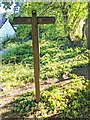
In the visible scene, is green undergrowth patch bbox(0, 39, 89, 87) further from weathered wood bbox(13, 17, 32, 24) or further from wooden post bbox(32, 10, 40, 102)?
weathered wood bbox(13, 17, 32, 24)

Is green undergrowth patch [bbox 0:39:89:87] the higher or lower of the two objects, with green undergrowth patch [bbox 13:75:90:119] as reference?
higher

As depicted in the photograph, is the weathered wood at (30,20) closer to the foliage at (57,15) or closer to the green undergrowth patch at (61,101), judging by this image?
the foliage at (57,15)

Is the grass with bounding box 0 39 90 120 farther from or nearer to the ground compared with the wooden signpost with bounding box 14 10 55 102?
nearer to the ground

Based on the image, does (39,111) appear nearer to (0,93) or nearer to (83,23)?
(0,93)

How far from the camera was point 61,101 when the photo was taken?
12.4 feet

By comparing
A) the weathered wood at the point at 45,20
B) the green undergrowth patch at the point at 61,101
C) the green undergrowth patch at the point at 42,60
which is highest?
the weathered wood at the point at 45,20

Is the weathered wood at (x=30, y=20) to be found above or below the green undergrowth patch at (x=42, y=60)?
above

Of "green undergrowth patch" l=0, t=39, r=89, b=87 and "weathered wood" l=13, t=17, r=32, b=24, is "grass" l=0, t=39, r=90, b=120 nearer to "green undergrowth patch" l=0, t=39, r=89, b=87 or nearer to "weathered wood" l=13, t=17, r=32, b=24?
"green undergrowth patch" l=0, t=39, r=89, b=87

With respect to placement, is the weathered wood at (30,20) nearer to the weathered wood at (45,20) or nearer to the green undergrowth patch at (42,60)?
the weathered wood at (45,20)

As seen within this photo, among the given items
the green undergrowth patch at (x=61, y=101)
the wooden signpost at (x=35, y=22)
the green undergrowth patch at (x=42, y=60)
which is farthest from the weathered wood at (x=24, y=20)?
the green undergrowth patch at (x=61, y=101)

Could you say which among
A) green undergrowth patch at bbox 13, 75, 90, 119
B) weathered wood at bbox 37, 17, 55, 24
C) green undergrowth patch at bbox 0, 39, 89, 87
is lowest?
green undergrowth patch at bbox 13, 75, 90, 119

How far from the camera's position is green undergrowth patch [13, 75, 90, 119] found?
148 inches

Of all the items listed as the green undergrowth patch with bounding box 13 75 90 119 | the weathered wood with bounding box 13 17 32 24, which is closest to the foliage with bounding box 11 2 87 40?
the weathered wood with bounding box 13 17 32 24

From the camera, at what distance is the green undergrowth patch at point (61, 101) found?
3764 mm
